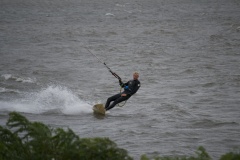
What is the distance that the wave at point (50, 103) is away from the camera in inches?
757

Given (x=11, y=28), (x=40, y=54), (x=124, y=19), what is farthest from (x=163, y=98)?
(x=124, y=19)

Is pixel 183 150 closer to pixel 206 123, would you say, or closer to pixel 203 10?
pixel 206 123

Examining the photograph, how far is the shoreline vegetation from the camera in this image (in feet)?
24.8

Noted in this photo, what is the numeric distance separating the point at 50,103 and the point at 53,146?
1302 centimetres

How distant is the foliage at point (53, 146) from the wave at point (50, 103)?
11013mm

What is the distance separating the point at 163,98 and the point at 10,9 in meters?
47.5

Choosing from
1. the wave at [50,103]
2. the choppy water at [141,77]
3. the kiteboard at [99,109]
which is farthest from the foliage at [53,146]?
the wave at [50,103]

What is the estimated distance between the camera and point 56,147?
7.82 meters

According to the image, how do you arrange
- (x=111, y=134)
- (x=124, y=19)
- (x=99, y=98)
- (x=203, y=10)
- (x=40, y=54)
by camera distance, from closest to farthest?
(x=111, y=134)
(x=99, y=98)
(x=40, y=54)
(x=124, y=19)
(x=203, y=10)

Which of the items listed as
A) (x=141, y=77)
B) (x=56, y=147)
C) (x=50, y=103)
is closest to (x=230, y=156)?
(x=56, y=147)

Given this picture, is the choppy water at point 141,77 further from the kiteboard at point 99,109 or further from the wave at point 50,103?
the kiteboard at point 99,109

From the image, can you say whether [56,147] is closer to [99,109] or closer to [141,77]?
[99,109]

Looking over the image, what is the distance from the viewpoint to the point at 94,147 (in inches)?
295

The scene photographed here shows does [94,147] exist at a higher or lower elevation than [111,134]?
higher
